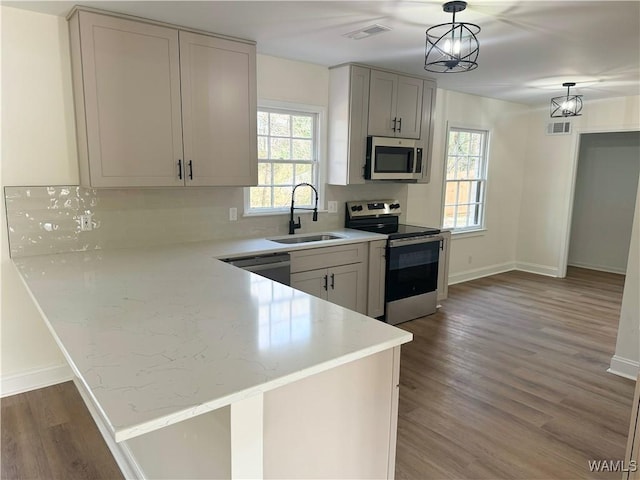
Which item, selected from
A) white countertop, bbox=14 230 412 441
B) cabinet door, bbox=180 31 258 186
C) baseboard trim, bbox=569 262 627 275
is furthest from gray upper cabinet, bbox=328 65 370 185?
baseboard trim, bbox=569 262 627 275

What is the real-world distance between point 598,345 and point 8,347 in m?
4.60

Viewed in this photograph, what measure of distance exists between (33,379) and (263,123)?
260 centimetres

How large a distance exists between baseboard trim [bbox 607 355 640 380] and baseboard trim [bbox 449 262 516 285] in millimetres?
2483

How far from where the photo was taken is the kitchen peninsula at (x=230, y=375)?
1132 mm

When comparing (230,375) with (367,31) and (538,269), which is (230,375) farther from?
(538,269)

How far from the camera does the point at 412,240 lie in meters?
4.20

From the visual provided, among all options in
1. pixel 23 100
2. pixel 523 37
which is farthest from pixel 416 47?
pixel 23 100

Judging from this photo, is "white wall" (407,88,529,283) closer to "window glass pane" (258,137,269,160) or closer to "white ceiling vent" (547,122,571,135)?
"white ceiling vent" (547,122,571,135)

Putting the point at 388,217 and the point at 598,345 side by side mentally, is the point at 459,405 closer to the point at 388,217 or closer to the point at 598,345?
the point at 598,345

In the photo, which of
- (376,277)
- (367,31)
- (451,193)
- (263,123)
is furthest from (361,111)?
(451,193)

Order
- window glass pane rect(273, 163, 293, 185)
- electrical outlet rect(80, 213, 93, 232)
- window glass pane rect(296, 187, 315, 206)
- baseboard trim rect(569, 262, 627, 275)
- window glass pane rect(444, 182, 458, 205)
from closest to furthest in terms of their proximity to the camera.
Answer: electrical outlet rect(80, 213, 93, 232) < window glass pane rect(273, 163, 293, 185) < window glass pane rect(296, 187, 315, 206) < window glass pane rect(444, 182, 458, 205) < baseboard trim rect(569, 262, 627, 275)

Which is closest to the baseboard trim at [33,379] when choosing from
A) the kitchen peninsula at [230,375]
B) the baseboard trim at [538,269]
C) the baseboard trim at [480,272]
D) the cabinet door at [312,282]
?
the kitchen peninsula at [230,375]

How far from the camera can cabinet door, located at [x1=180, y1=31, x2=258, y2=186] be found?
118 inches

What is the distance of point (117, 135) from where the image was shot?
276cm
